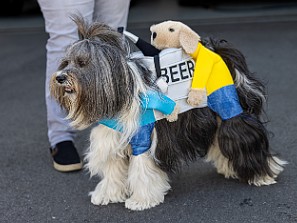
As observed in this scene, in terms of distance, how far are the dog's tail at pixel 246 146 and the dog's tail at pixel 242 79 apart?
0.24 feet

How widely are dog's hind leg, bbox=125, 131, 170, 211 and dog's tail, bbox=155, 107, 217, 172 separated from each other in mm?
45

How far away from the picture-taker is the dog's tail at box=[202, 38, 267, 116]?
3.38 m

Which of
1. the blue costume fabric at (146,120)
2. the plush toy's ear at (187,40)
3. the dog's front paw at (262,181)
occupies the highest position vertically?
the plush toy's ear at (187,40)

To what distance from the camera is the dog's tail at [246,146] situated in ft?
11.0

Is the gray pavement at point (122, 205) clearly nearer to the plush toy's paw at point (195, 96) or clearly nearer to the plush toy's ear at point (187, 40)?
the plush toy's paw at point (195, 96)

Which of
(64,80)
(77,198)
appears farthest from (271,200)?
(64,80)

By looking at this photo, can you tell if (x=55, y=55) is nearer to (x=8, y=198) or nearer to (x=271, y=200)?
(x=8, y=198)

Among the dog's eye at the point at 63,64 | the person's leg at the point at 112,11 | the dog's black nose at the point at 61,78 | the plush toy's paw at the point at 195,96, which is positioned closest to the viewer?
the dog's black nose at the point at 61,78

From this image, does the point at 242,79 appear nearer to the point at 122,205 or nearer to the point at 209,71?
the point at 209,71

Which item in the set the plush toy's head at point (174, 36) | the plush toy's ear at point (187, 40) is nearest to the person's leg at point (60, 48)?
the plush toy's head at point (174, 36)

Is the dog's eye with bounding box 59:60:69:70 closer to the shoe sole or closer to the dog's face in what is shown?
the dog's face

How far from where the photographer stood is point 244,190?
3531 millimetres

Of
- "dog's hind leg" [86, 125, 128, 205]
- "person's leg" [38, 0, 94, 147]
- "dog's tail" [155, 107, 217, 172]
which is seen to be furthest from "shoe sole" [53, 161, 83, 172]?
"dog's tail" [155, 107, 217, 172]

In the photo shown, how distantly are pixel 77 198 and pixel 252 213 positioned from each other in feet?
3.34
